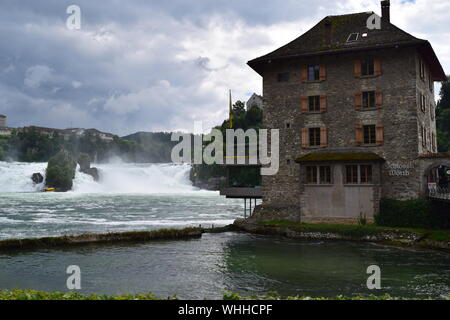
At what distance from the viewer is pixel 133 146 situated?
183625 millimetres

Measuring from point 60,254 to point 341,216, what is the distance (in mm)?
18897

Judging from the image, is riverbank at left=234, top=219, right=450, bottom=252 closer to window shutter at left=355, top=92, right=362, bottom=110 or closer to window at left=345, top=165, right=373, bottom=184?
window at left=345, top=165, right=373, bottom=184

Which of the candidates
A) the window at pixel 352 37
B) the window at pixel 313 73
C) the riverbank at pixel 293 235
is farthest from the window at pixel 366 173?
the window at pixel 352 37

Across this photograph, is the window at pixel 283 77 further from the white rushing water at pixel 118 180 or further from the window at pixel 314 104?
the white rushing water at pixel 118 180

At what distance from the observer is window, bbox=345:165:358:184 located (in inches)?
1230

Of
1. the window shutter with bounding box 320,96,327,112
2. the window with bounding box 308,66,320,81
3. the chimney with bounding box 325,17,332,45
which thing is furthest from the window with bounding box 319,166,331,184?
the chimney with bounding box 325,17,332,45

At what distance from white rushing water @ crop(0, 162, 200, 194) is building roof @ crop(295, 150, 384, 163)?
239 feet

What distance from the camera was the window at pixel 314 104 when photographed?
34.1 m

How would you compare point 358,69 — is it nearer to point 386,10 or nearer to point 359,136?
point 359,136

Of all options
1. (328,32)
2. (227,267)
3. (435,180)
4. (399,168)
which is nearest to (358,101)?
(399,168)

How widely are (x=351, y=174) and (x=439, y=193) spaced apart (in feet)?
19.0

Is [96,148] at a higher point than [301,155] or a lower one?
higher
